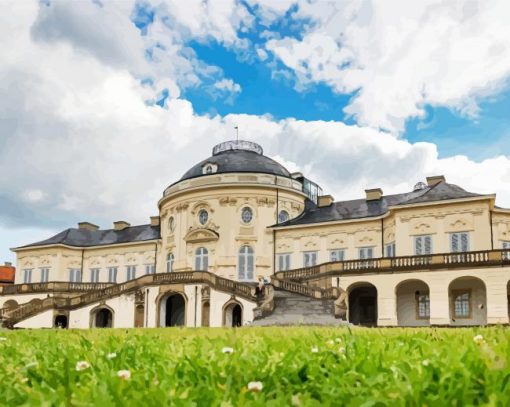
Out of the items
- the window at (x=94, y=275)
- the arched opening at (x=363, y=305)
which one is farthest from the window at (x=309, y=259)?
the window at (x=94, y=275)

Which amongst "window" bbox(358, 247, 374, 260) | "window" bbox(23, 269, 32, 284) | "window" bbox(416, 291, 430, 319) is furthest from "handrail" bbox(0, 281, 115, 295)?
"window" bbox(416, 291, 430, 319)

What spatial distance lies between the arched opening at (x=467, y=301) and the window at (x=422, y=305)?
173cm

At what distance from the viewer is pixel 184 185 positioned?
2092 inches

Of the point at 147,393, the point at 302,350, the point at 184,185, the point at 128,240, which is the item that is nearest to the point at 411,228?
the point at 184,185

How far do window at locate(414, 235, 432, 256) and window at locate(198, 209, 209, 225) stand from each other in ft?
59.6

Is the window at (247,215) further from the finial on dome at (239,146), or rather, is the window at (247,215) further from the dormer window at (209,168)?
the finial on dome at (239,146)

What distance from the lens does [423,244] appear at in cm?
4206

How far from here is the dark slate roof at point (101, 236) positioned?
60.5 metres

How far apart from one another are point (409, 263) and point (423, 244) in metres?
3.99

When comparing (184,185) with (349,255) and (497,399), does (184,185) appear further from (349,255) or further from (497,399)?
(497,399)

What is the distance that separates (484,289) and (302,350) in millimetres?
35522

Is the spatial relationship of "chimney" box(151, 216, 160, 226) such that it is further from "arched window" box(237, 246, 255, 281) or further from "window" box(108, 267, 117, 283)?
"arched window" box(237, 246, 255, 281)

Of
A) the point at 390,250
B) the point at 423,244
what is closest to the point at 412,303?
the point at 423,244

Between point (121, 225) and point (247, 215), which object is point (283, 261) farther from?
point (121, 225)
